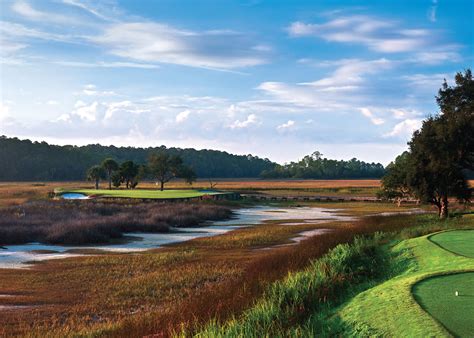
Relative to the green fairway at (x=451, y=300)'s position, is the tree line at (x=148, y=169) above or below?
above

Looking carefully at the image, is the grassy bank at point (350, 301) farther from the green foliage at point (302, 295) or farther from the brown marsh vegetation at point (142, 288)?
the brown marsh vegetation at point (142, 288)

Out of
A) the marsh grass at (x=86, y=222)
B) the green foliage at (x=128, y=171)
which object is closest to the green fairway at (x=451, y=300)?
the marsh grass at (x=86, y=222)

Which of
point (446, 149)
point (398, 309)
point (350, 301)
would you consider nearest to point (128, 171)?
point (446, 149)

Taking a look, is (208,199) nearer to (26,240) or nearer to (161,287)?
(26,240)

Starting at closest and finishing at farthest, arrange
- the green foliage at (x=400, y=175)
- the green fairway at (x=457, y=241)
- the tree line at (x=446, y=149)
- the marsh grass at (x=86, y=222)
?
the green fairway at (x=457, y=241) → the marsh grass at (x=86, y=222) → the tree line at (x=446, y=149) → the green foliage at (x=400, y=175)

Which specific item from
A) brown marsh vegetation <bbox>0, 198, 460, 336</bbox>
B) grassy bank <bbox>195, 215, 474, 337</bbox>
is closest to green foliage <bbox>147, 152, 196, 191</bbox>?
brown marsh vegetation <bbox>0, 198, 460, 336</bbox>

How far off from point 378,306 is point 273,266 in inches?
337

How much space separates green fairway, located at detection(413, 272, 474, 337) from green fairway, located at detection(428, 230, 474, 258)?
4.57 metres

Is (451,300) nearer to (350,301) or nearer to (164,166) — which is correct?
(350,301)

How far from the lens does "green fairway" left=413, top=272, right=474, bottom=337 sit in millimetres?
8539

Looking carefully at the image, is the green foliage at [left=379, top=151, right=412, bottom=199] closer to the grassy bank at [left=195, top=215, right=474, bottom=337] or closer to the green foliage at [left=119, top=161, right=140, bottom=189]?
the grassy bank at [left=195, top=215, right=474, bottom=337]

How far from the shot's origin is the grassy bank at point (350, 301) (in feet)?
29.4

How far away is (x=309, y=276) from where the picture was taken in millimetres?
13945

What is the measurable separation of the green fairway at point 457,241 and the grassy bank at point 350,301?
545 mm
